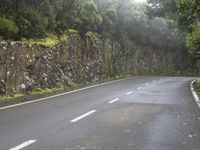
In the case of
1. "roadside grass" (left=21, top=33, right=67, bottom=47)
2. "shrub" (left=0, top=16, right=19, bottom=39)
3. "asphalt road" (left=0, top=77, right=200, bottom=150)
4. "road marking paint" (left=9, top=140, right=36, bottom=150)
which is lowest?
"asphalt road" (left=0, top=77, right=200, bottom=150)

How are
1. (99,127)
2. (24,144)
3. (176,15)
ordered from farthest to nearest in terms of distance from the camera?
(176,15) → (99,127) → (24,144)

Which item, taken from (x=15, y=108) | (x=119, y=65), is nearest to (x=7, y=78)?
(x=15, y=108)

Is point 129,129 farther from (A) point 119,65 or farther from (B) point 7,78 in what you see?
(A) point 119,65

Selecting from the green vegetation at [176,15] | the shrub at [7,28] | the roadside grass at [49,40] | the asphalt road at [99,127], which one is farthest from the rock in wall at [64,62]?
the green vegetation at [176,15]

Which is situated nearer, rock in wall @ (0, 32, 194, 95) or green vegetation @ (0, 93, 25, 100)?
green vegetation @ (0, 93, 25, 100)

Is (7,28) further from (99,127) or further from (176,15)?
(99,127)

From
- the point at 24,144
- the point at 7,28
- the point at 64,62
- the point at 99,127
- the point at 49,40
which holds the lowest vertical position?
the point at 99,127

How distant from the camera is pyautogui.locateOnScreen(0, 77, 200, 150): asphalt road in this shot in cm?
826

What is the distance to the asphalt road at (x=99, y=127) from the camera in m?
8.26

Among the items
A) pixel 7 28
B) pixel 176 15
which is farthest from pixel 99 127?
pixel 176 15

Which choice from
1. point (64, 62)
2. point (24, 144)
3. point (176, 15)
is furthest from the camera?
point (64, 62)

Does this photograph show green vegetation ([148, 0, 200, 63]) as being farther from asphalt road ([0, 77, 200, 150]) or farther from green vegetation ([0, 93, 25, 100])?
asphalt road ([0, 77, 200, 150])

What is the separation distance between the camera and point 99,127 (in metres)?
10.4

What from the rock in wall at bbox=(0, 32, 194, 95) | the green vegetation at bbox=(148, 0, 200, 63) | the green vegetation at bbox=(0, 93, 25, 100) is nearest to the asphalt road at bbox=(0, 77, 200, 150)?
the green vegetation at bbox=(0, 93, 25, 100)
